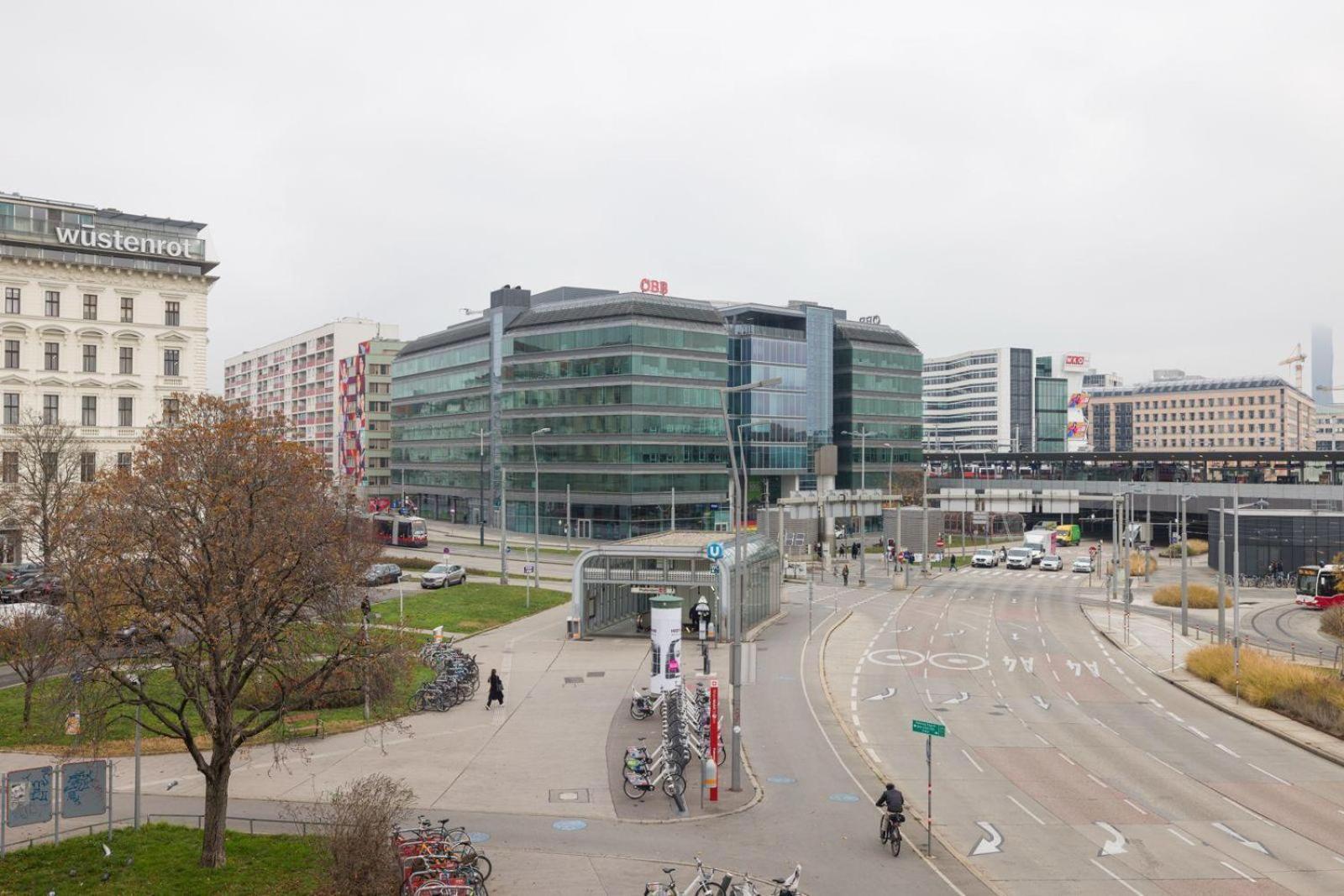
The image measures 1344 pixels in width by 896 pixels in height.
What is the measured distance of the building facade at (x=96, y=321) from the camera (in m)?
62.6

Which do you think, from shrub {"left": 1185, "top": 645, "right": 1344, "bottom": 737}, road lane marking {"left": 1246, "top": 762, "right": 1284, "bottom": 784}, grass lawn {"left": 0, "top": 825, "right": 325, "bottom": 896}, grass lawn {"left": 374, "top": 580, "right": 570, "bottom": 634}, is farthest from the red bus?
road lane marking {"left": 1246, "top": 762, "right": 1284, "bottom": 784}

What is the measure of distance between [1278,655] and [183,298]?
68449 mm

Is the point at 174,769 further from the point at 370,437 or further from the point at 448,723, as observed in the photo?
the point at 370,437

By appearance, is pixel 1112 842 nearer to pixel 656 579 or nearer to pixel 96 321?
pixel 656 579

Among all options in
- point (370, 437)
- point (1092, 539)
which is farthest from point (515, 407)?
point (1092, 539)

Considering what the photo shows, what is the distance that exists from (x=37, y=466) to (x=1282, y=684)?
62.3 metres

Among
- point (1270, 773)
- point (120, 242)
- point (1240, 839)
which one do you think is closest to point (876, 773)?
point (1240, 839)

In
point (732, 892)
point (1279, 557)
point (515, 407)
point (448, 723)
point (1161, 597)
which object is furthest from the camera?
point (515, 407)

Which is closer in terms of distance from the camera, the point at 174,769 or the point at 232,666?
the point at 232,666

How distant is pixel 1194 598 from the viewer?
63531 millimetres

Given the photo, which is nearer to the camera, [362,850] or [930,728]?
[362,850]

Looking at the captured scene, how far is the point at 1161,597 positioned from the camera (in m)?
64.5

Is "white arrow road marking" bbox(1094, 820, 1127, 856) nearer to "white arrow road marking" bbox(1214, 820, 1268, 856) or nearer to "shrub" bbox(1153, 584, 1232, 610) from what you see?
"white arrow road marking" bbox(1214, 820, 1268, 856)

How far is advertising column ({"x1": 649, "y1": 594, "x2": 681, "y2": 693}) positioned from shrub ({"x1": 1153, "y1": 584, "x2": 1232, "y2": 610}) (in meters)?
44.0
